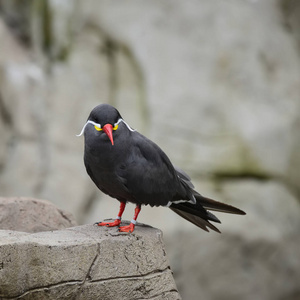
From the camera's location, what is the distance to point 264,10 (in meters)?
8.13

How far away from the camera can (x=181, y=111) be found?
746 cm

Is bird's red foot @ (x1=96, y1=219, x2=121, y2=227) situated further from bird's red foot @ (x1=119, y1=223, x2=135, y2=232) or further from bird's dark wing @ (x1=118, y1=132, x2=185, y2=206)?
bird's dark wing @ (x1=118, y1=132, x2=185, y2=206)

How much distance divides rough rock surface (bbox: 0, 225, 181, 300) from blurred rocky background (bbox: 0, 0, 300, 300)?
122 inches

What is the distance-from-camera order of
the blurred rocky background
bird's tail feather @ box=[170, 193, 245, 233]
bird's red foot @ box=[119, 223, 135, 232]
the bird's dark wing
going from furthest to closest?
the blurred rocky background, bird's tail feather @ box=[170, 193, 245, 233], bird's red foot @ box=[119, 223, 135, 232], the bird's dark wing

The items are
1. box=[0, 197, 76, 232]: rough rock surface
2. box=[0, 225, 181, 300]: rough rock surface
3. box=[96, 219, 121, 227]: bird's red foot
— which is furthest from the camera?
box=[0, 197, 76, 232]: rough rock surface

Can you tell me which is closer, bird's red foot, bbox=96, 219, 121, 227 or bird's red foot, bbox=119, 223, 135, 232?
bird's red foot, bbox=119, 223, 135, 232

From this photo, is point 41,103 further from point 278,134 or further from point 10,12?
point 278,134

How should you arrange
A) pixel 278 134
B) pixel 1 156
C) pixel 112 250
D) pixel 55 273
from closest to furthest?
pixel 55 273, pixel 112 250, pixel 1 156, pixel 278 134

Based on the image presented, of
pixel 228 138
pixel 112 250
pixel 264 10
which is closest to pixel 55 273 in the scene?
pixel 112 250

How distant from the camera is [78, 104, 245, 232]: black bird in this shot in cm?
372

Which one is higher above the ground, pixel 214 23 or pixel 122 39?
pixel 214 23

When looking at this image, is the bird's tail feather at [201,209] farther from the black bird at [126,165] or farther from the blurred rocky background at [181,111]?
the blurred rocky background at [181,111]

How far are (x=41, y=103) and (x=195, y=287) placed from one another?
2847 mm

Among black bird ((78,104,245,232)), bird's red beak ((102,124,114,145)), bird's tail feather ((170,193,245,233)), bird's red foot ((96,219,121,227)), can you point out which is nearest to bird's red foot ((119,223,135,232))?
black bird ((78,104,245,232))
